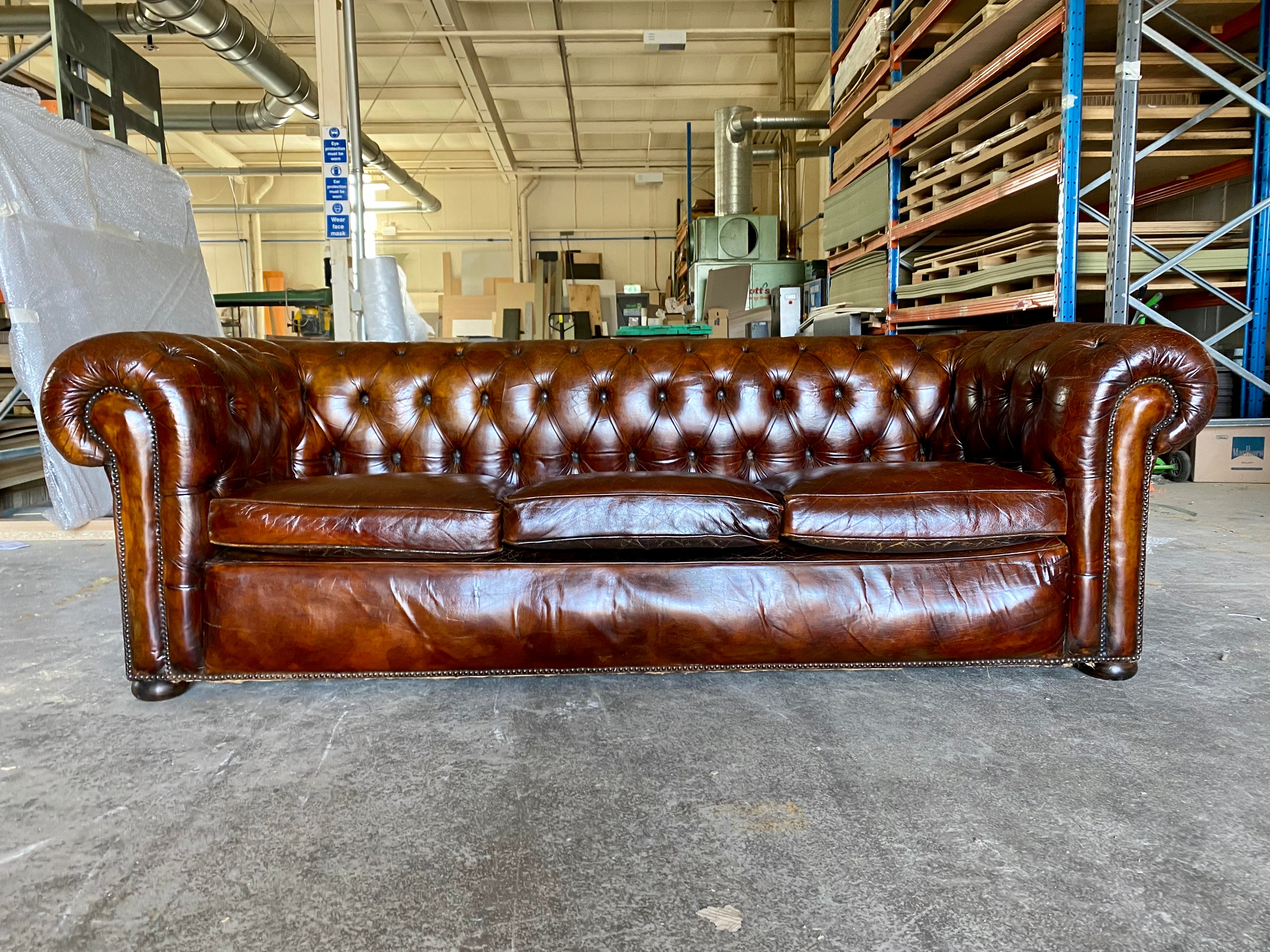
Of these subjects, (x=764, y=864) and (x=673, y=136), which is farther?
(x=673, y=136)

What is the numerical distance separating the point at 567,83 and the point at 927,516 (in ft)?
31.6

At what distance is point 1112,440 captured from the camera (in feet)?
5.45

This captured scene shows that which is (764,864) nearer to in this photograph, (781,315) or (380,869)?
(380,869)

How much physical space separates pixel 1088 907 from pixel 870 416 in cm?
139

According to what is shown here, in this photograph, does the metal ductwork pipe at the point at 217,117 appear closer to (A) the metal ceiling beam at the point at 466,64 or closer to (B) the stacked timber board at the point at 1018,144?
(A) the metal ceiling beam at the point at 466,64

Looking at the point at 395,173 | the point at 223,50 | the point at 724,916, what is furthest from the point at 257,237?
the point at 724,916

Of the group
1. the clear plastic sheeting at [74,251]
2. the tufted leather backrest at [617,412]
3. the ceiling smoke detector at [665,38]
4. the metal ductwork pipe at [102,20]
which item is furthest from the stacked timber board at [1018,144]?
the metal ductwork pipe at [102,20]

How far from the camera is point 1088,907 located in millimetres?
1009

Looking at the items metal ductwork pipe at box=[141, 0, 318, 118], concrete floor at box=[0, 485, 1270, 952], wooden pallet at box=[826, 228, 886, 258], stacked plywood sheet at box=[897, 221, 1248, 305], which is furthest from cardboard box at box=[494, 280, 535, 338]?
concrete floor at box=[0, 485, 1270, 952]

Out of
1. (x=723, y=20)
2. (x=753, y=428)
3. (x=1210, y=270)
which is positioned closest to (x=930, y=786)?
(x=753, y=428)

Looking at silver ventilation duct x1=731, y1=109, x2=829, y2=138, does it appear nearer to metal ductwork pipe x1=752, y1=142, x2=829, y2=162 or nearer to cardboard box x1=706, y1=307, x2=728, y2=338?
metal ductwork pipe x1=752, y1=142, x2=829, y2=162

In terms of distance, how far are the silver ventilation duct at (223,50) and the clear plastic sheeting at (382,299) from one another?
9.02ft

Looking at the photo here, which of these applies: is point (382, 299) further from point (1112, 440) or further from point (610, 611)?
point (1112, 440)

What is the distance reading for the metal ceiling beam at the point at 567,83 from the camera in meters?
8.05
